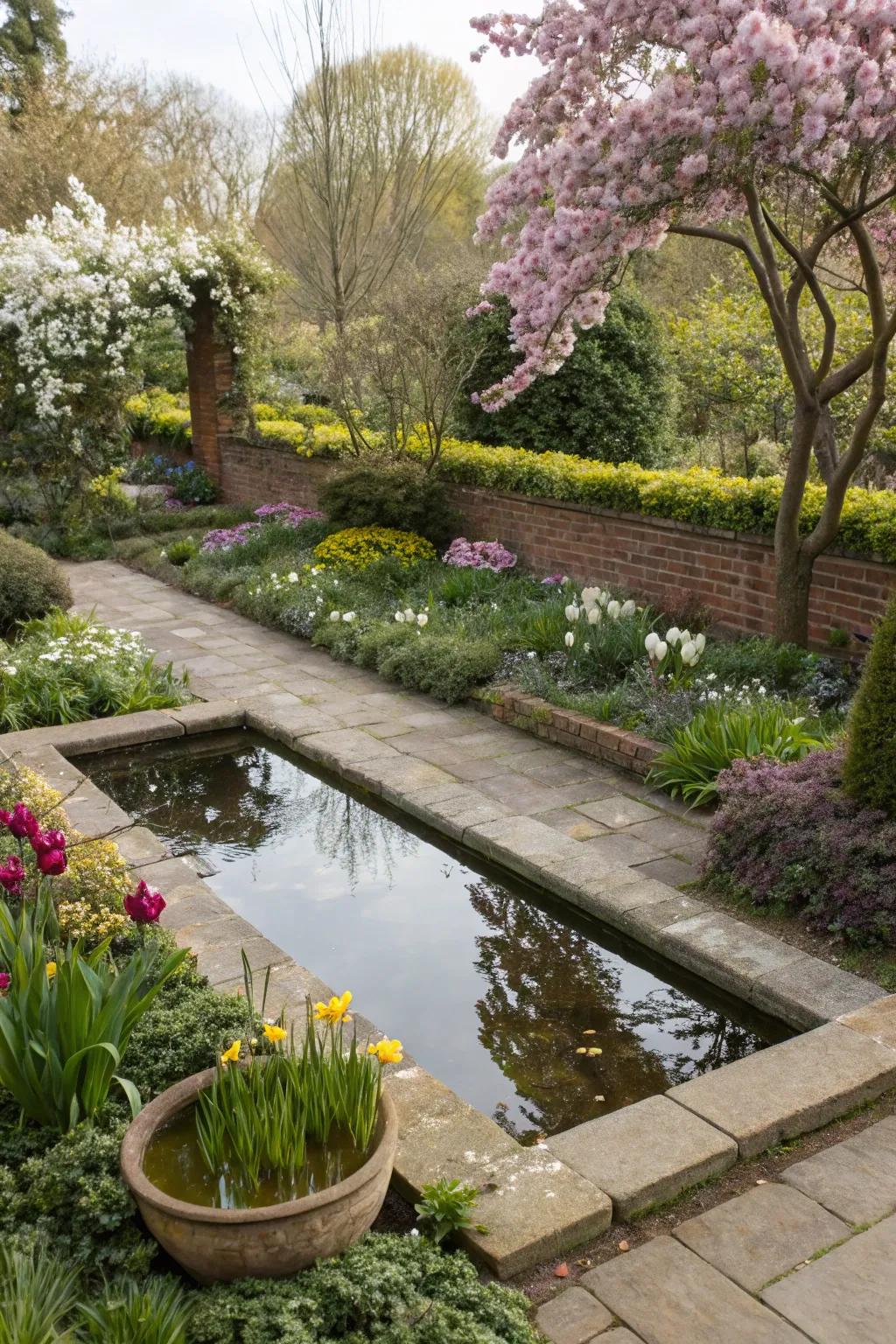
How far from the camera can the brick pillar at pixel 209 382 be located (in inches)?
483

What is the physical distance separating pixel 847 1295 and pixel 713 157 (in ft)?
13.9

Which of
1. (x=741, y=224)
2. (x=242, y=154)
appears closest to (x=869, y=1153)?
(x=741, y=224)

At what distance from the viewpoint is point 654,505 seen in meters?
7.34

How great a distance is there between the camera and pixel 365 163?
1433 cm

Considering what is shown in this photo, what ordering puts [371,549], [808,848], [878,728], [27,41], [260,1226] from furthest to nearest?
[27,41] < [371,549] < [808,848] < [878,728] < [260,1226]

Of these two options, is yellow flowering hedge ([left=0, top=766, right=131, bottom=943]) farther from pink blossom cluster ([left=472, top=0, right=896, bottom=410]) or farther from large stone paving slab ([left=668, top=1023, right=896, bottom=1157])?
pink blossom cluster ([left=472, top=0, right=896, bottom=410])

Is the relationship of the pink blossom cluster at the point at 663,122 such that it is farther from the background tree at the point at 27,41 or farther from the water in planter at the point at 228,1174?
the background tree at the point at 27,41

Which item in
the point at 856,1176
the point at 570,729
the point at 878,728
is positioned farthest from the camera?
the point at 570,729

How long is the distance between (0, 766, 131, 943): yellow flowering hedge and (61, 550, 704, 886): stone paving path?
1661mm

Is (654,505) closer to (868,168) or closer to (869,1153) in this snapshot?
(868,168)

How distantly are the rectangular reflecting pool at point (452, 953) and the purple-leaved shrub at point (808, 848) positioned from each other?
1.61ft

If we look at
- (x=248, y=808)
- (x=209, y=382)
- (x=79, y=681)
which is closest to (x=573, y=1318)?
(x=248, y=808)

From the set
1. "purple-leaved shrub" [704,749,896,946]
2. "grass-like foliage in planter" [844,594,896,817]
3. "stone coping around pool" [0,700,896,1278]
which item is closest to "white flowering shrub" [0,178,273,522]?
"stone coping around pool" [0,700,896,1278]

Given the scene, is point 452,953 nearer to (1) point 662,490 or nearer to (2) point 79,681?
(2) point 79,681
